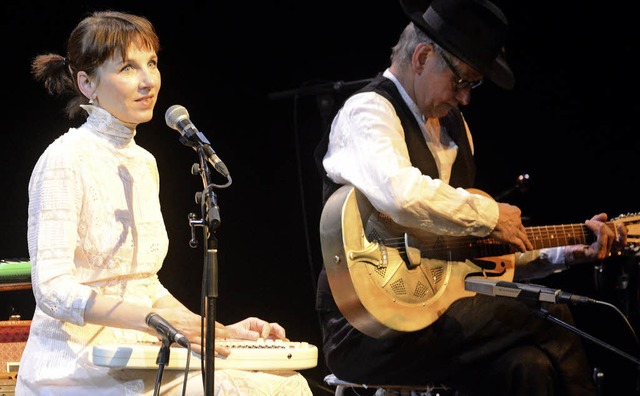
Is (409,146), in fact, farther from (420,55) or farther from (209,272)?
(209,272)

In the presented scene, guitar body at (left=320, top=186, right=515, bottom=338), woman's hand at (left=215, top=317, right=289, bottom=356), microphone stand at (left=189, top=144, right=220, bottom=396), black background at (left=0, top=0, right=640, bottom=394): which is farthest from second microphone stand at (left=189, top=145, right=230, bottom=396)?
black background at (left=0, top=0, right=640, bottom=394)

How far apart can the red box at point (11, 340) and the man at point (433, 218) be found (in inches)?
49.1

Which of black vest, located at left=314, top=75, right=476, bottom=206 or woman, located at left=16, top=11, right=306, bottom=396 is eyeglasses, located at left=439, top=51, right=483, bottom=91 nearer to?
black vest, located at left=314, top=75, right=476, bottom=206

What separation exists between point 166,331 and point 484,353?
1.35 m

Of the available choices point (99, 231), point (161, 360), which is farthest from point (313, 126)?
point (161, 360)

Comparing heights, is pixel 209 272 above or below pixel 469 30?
below

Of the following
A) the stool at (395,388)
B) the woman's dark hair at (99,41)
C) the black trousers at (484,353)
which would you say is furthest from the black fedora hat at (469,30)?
the stool at (395,388)

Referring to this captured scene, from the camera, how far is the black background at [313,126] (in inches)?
194

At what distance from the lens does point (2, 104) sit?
4340mm

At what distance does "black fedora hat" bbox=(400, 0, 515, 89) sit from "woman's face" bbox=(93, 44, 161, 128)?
118 centimetres

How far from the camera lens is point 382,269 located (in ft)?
10.4

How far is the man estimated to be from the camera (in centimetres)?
312

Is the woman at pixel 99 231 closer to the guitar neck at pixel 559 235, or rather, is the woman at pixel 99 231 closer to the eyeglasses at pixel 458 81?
the eyeglasses at pixel 458 81

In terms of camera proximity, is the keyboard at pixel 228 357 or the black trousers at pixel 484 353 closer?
the keyboard at pixel 228 357
